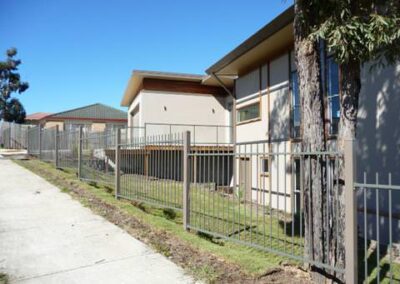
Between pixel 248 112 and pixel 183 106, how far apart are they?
604 centimetres

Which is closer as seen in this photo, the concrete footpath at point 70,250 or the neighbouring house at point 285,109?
the concrete footpath at point 70,250

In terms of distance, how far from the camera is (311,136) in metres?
5.09

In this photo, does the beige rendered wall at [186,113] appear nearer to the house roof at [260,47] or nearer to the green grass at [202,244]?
the house roof at [260,47]

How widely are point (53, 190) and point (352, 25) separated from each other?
28.5 feet

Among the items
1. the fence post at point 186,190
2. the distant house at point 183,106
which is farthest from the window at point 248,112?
the fence post at point 186,190

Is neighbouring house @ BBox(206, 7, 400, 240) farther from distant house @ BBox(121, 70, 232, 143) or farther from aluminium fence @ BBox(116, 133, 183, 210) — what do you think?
distant house @ BBox(121, 70, 232, 143)

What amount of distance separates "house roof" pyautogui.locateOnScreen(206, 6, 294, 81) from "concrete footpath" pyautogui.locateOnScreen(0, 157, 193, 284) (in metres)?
7.04

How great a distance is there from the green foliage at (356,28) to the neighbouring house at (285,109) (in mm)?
903

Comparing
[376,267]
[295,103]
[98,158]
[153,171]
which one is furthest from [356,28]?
[98,158]

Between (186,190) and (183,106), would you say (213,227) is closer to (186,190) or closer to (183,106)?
(186,190)

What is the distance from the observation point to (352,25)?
4.67 metres

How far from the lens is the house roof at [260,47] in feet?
36.4

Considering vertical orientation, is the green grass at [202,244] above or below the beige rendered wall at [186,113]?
below

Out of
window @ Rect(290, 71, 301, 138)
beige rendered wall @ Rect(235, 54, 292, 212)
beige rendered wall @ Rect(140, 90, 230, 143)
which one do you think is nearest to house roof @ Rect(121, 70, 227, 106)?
beige rendered wall @ Rect(140, 90, 230, 143)
